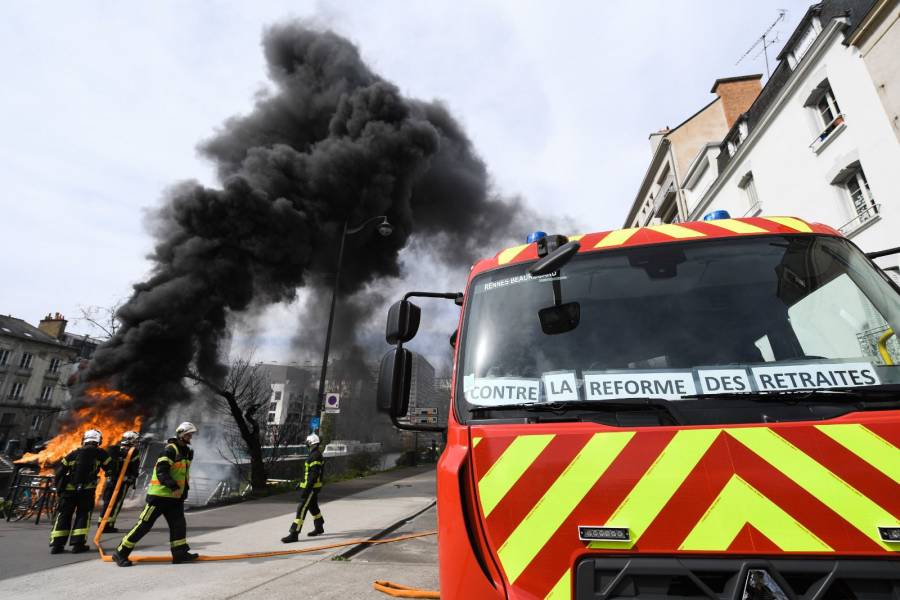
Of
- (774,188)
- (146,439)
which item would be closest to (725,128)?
(774,188)

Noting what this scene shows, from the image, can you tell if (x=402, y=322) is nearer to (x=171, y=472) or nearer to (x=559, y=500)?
(x=559, y=500)

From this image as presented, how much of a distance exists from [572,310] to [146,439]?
520 inches

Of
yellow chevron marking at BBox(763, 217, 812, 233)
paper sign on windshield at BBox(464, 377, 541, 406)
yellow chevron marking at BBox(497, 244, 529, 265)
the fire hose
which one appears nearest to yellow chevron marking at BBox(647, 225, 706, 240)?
yellow chevron marking at BBox(763, 217, 812, 233)

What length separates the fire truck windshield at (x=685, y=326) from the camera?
1.53 metres

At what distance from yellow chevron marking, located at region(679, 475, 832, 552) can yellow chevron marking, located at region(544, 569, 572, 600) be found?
0.31 metres

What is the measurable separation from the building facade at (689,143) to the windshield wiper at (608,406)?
1952 centimetres

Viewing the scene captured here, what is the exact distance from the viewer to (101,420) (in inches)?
438

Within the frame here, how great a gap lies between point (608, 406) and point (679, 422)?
209 mm

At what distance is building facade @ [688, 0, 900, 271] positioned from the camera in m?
9.19

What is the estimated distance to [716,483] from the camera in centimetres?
126

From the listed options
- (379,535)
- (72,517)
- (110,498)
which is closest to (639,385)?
(379,535)

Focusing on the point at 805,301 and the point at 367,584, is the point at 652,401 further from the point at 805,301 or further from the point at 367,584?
the point at 367,584

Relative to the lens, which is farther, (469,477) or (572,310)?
(572,310)

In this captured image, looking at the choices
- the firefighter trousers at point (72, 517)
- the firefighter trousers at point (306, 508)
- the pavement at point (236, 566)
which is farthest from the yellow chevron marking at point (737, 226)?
the firefighter trousers at point (72, 517)
